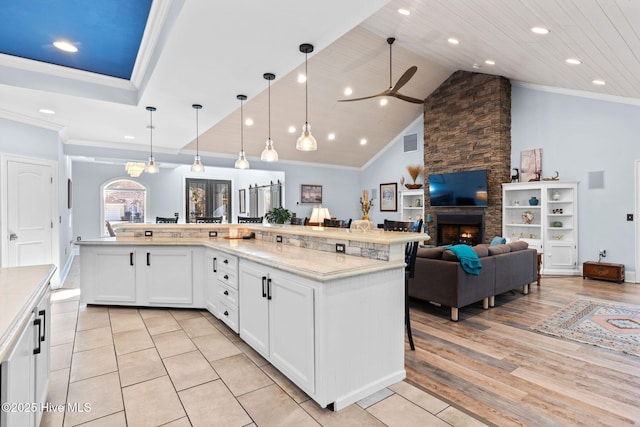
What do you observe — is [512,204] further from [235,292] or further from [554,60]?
[235,292]

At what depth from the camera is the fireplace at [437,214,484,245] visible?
7361 millimetres

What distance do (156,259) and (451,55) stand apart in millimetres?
6117

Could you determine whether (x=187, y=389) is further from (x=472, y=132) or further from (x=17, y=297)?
(x=472, y=132)

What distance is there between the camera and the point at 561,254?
6.27 meters

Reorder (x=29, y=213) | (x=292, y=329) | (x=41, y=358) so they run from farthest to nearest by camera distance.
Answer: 1. (x=29, y=213)
2. (x=292, y=329)
3. (x=41, y=358)

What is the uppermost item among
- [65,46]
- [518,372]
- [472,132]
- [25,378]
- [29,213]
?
[472,132]

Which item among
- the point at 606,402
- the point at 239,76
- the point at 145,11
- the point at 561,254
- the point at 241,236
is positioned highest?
the point at 145,11

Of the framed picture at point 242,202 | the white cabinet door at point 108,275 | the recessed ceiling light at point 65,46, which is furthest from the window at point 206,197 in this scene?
the recessed ceiling light at point 65,46

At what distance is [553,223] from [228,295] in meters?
6.40

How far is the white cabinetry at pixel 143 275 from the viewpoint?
394 centimetres

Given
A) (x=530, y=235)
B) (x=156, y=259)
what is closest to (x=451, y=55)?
(x=530, y=235)

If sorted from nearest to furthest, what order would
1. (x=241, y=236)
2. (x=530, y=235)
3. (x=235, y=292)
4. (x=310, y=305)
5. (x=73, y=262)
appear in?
(x=310, y=305) → (x=235, y=292) → (x=241, y=236) → (x=530, y=235) → (x=73, y=262)

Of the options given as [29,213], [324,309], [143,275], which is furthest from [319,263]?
[29,213]

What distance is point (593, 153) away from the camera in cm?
601
